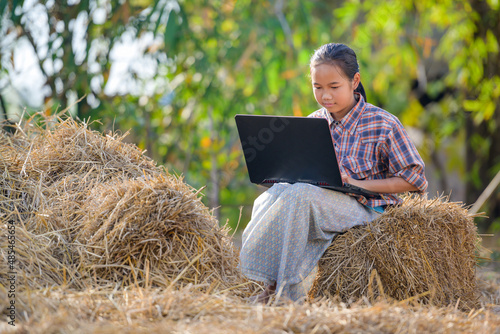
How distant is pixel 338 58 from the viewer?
2479mm

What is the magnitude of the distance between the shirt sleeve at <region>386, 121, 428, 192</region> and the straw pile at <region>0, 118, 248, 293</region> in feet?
2.73

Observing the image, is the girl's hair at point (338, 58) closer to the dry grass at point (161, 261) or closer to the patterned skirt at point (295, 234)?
the patterned skirt at point (295, 234)

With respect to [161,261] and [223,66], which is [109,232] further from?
[223,66]

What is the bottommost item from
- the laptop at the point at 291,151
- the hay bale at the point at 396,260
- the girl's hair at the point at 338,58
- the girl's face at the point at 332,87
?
the hay bale at the point at 396,260

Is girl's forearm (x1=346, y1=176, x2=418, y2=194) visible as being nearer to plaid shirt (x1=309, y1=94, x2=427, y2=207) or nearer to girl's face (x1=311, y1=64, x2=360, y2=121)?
plaid shirt (x1=309, y1=94, x2=427, y2=207)

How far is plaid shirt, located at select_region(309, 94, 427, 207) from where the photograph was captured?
8.04ft

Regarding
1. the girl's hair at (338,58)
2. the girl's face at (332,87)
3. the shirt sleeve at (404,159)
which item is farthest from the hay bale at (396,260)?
the girl's hair at (338,58)

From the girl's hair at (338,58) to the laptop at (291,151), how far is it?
0.38 m

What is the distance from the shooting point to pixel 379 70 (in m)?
7.14

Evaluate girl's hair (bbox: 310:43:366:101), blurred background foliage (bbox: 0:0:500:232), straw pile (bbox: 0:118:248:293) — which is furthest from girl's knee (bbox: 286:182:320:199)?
blurred background foliage (bbox: 0:0:500:232)

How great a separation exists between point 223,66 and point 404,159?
12.1 ft

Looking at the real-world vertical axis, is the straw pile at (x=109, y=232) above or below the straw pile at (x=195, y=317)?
above

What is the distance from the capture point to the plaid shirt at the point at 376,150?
245 cm

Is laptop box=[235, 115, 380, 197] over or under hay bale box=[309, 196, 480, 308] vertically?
over
